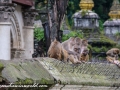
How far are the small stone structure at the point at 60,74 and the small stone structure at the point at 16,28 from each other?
1376 cm

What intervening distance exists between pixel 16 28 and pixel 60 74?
20434 mm

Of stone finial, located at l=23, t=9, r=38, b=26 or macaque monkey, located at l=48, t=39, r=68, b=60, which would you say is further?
stone finial, located at l=23, t=9, r=38, b=26

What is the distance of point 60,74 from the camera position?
1680 centimetres

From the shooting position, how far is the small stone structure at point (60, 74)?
48.5ft

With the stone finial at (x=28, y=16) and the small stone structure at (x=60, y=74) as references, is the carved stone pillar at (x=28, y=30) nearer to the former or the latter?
the stone finial at (x=28, y=16)

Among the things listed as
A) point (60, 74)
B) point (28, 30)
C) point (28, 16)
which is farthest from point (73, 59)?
point (28, 30)

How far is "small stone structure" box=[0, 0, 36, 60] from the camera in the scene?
112 ft

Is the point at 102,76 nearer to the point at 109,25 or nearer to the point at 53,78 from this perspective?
the point at 53,78

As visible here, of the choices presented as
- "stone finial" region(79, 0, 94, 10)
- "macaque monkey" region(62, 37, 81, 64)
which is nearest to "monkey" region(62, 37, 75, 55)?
"macaque monkey" region(62, 37, 81, 64)

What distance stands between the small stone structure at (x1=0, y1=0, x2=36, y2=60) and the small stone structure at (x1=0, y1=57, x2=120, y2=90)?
1376 centimetres

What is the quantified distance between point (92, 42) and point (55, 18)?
10927mm

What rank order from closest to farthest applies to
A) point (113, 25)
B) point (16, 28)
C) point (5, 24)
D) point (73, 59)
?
point (73, 59) → point (5, 24) → point (16, 28) → point (113, 25)

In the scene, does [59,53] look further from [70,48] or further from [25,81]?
[25,81]

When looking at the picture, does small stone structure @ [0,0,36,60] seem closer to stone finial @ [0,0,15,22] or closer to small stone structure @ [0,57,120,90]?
stone finial @ [0,0,15,22]
